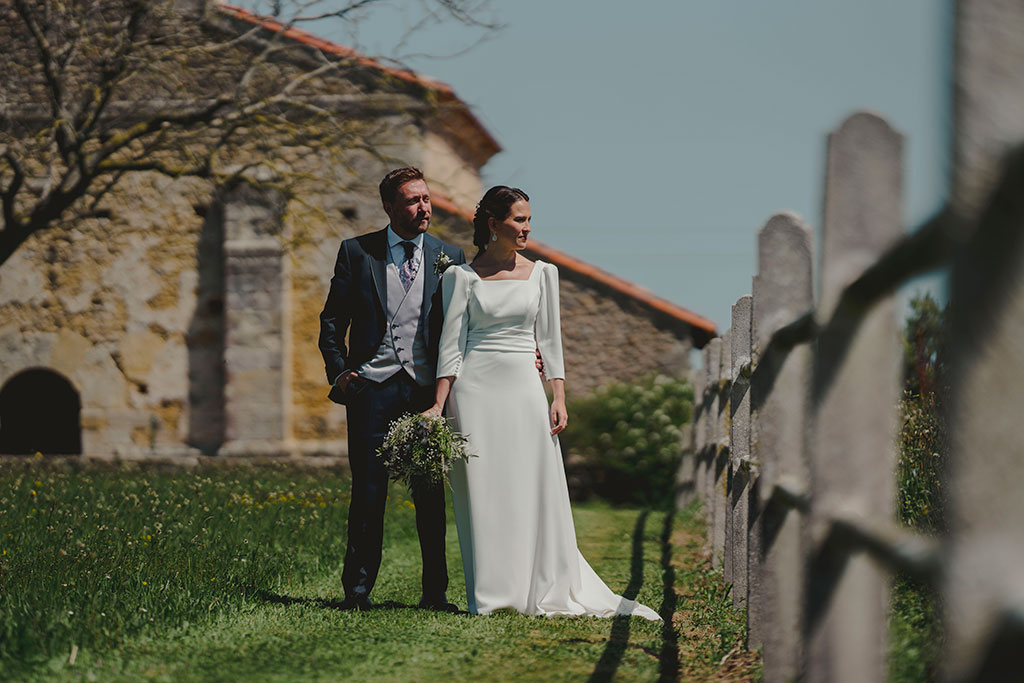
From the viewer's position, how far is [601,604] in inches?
227

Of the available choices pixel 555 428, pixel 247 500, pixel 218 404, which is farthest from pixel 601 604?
pixel 218 404

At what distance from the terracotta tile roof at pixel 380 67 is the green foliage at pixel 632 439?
4.44 metres

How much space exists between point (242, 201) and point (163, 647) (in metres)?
12.7

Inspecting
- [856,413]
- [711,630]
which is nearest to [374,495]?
[711,630]

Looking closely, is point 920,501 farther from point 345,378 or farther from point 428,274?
point 345,378

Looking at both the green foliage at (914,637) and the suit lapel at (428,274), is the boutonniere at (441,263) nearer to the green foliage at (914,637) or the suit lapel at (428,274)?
the suit lapel at (428,274)

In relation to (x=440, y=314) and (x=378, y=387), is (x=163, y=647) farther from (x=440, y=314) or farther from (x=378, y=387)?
(x=440, y=314)

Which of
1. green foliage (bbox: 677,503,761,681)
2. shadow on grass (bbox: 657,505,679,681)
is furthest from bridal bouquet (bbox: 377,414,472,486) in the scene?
green foliage (bbox: 677,503,761,681)

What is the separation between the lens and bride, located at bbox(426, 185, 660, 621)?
5.77 metres

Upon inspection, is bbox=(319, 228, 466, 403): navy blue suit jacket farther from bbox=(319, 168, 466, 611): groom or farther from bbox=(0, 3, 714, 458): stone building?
bbox=(0, 3, 714, 458): stone building

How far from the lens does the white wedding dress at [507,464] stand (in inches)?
227

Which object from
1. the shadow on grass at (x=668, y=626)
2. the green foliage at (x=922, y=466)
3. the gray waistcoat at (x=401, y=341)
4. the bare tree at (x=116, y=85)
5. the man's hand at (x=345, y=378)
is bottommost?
the shadow on grass at (x=668, y=626)

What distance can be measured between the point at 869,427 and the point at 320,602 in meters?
4.13

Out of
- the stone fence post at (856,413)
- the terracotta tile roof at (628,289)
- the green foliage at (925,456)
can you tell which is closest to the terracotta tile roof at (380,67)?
the terracotta tile roof at (628,289)
